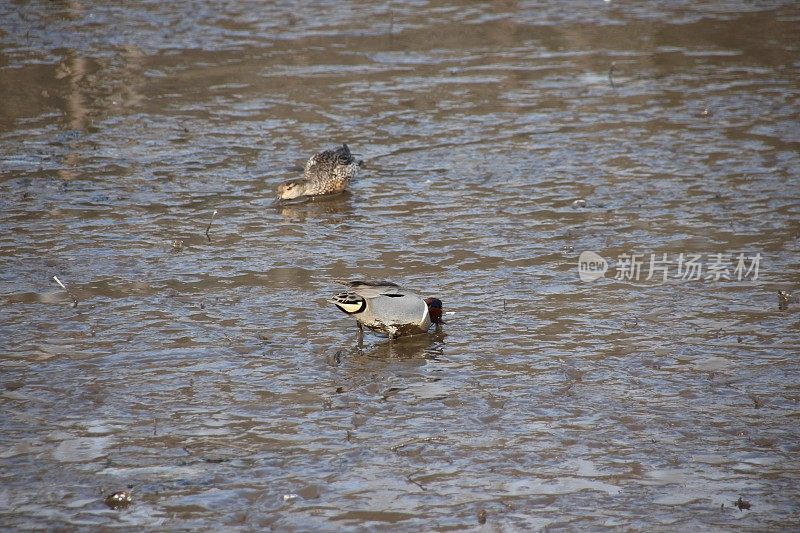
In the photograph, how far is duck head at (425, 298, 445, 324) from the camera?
24.5 feet

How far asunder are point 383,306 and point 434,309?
1.35 feet

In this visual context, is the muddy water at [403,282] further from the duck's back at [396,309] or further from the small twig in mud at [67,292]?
the duck's back at [396,309]

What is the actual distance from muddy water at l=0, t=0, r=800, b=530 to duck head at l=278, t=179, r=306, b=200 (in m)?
0.22

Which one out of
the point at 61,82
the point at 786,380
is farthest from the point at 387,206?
the point at 61,82

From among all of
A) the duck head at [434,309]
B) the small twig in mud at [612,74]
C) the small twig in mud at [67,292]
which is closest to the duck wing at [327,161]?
the small twig in mud at [67,292]

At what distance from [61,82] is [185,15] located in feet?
16.9

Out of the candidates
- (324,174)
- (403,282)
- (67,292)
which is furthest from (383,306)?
(324,174)

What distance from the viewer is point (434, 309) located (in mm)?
7500

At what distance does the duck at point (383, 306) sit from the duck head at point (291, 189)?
347 centimetres

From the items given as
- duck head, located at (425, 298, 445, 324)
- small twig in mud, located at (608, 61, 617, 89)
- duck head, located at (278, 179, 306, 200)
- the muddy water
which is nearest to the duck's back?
duck head, located at (425, 298, 445, 324)

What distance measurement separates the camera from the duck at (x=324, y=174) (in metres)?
10.8

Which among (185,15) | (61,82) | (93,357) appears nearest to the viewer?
(93,357)

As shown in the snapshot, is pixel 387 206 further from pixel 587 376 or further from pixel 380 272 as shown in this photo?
pixel 587 376

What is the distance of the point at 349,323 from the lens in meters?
7.89
